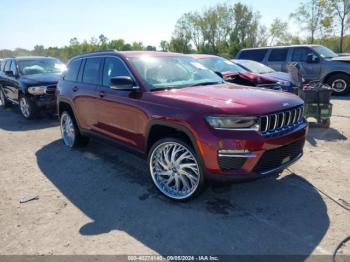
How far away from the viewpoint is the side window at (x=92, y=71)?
5.05 metres

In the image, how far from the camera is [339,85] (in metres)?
11.4

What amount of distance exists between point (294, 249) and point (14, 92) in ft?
30.6

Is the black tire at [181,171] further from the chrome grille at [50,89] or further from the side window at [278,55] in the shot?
the side window at [278,55]

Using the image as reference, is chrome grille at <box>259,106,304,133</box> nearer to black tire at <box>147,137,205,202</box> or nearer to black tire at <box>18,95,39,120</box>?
black tire at <box>147,137,205,202</box>

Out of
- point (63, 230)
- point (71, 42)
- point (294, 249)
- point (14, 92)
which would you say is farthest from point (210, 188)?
point (71, 42)

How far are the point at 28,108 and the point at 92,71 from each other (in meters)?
4.56

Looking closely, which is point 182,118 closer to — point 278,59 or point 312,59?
point 312,59

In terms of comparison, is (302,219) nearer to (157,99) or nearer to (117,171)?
(157,99)

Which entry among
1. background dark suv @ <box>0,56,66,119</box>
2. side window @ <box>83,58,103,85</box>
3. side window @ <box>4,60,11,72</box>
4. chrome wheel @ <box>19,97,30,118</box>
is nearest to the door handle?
side window @ <box>83,58,103,85</box>

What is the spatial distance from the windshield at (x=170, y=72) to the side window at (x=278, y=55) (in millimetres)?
8080

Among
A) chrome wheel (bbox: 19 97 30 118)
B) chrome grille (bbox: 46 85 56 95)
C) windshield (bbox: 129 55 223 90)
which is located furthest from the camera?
chrome wheel (bbox: 19 97 30 118)

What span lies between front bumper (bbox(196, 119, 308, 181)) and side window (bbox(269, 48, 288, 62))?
9417 millimetres

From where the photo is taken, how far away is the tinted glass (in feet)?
41.4

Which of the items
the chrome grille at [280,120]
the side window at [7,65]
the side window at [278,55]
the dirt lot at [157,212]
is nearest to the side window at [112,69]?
the dirt lot at [157,212]
